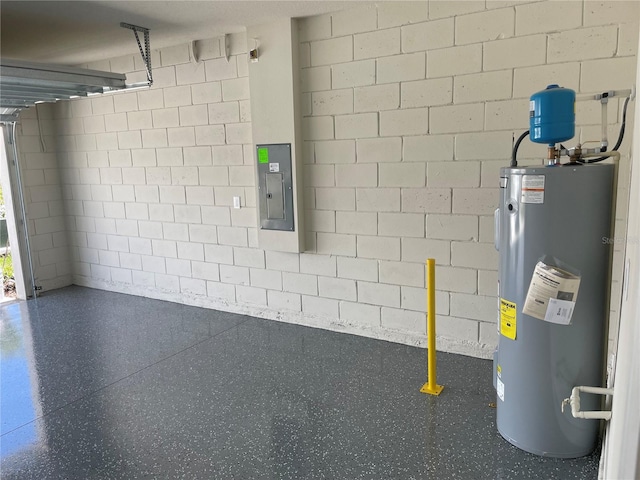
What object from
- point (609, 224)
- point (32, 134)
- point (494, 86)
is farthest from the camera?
point (32, 134)

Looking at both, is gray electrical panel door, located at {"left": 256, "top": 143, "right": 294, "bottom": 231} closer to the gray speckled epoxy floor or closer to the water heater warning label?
the gray speckled epoxy floor

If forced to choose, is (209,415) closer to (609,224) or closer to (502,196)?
(502,196)

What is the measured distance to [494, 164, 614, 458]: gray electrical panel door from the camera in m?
2.17

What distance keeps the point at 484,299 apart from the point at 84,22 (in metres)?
4.02

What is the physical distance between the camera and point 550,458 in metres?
2.39

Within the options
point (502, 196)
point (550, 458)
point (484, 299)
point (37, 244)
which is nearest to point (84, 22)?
point (37, 244)

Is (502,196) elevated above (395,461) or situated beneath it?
elevated above

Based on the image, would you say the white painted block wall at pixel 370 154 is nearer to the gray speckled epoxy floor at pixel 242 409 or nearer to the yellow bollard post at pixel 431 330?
the gray speckled epoxy floor at pixel 242 409

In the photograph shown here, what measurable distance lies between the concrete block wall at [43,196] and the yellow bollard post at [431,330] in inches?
205

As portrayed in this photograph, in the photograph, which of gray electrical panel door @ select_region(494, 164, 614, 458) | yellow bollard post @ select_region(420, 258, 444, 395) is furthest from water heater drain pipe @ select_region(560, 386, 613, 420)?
yellow bollard post @ select_region(420, 258, 444, 395)

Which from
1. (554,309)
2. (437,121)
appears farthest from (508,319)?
(437,121)

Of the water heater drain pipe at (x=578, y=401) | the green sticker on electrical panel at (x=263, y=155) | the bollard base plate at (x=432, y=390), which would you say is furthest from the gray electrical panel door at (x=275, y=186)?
the water heater drain pipe at (x=578, y=401)

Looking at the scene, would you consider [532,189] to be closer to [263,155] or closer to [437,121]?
[437,121]

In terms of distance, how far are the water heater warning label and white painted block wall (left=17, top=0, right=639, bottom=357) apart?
1.11 metres
